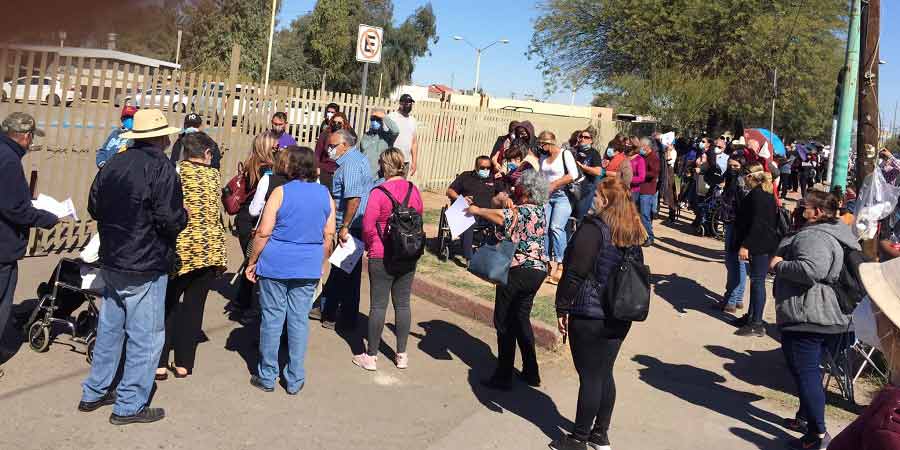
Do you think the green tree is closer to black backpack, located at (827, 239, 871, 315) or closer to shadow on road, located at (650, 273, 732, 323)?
shadow on road, located at (650, 273, 732, 323)

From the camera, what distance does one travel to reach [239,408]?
5.36 meters

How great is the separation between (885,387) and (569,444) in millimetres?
2860

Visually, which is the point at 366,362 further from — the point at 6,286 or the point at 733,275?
the point at 733,275

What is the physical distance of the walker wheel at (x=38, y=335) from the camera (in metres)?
5.88

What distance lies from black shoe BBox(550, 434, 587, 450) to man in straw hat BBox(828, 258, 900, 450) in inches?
104

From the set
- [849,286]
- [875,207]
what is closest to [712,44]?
[875,207]

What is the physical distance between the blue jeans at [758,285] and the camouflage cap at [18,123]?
21.9ft

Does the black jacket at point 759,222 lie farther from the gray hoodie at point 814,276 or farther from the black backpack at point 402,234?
the black backpack at point 402,234

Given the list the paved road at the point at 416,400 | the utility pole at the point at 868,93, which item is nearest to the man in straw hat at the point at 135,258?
the paved road at the point at 416,400

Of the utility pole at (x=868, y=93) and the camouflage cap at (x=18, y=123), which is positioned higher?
the utility pole at (x=868, y=93)

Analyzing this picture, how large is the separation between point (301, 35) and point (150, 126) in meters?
46.2

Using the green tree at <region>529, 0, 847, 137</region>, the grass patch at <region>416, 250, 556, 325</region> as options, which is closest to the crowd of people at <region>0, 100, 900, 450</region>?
the grass patch at <region>416, 250, 556, 325</region>

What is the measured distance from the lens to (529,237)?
19.7 ft

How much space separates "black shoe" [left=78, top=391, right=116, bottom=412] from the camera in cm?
499
